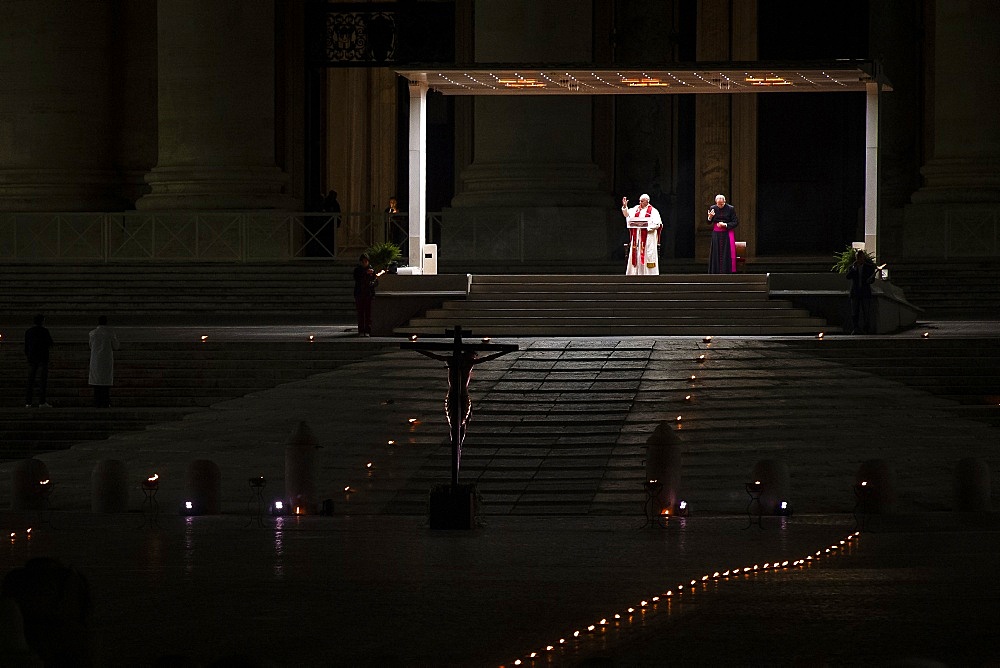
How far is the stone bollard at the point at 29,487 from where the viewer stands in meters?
16.0

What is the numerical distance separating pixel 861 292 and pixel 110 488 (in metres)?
12.6

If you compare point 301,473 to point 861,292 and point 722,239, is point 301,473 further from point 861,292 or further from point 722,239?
point 722,239

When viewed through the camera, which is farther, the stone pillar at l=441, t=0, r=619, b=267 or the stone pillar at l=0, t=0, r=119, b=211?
the stone pillar at l=0, t=0, r=119, b=211

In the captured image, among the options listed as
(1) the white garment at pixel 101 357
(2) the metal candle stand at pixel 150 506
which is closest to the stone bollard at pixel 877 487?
(2) the metal candle stand at pixel 150 506

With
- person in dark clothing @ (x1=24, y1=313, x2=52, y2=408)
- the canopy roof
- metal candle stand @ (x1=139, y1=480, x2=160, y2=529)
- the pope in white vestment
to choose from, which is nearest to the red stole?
the pope in white vestment

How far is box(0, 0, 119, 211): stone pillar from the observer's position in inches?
1400

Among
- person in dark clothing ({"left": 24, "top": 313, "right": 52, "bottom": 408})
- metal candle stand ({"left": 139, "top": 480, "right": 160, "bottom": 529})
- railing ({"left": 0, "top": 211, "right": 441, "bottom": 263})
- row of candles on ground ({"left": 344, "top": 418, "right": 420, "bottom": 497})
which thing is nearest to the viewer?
metal candle stand ({"left": 139, "top": 480, "right": 160, "bottom": 529})

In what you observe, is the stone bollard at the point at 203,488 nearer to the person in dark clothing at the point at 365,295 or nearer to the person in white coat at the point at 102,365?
the person in white coat at the point at 102,365

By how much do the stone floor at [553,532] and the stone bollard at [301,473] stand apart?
0.37 m

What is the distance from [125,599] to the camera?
1116 cm

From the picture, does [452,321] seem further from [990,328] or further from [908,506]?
[908,506]

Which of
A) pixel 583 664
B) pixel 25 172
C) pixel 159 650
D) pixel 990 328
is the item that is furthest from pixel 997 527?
pixel 25 172

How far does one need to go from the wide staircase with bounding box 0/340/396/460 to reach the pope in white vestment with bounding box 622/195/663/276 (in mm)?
7212

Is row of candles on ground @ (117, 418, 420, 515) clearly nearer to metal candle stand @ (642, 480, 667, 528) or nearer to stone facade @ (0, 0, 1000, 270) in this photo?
metal candle stand @ (642, 480, 667, 528)
